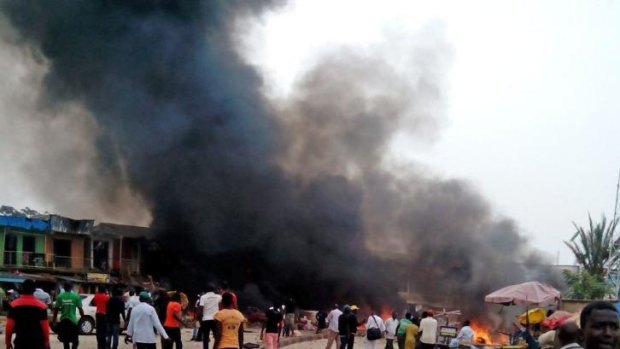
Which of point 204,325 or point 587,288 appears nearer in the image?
point 204,325

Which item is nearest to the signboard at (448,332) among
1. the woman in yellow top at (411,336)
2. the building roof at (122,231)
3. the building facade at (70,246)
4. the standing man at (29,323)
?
the woman in yellow top at (411,336)

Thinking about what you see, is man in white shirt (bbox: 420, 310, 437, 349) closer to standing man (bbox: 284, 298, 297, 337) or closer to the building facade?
standing man (bbox: 284, 298, 297, 337)

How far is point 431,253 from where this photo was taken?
44.4 metres

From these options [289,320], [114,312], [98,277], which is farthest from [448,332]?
[98,277]

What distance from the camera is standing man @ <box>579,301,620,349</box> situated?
4.34 m

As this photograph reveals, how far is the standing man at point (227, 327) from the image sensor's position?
34.2ft

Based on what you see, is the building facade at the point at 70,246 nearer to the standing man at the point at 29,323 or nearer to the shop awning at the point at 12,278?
the shop awning at the point at 12,278

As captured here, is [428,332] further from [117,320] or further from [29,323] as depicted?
[29,323]

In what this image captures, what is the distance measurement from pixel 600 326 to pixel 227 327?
6633 millimetres

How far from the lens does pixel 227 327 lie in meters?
10.4

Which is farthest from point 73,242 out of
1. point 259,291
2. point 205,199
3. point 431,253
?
point 431,253

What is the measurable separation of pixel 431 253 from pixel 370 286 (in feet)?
13.6

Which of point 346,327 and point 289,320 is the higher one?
point 289,320

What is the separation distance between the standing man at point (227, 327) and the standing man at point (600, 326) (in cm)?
647
